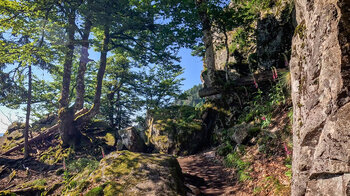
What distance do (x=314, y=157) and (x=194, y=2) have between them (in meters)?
10.0

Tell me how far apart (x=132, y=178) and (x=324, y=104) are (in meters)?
4.20

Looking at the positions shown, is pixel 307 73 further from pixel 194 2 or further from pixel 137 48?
pixel 137 48

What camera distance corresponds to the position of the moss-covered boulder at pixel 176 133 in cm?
1001

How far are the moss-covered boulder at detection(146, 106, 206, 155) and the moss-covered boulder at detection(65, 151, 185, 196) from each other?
4.77 metres

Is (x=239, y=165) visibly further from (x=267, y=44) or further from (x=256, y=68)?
(x=267, y=44)

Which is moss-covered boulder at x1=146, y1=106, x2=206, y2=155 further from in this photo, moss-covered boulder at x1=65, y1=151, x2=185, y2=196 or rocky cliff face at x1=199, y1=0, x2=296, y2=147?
moss-covered boulder at x1=65, y1=151, x2=185, y2=196

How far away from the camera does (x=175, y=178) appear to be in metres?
4.55

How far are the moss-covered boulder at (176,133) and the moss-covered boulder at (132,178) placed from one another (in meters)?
4.77

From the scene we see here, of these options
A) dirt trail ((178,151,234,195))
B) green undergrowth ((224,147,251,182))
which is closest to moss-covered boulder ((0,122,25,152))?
dirt trail ((178,151,234,195))

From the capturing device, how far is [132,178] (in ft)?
14.1

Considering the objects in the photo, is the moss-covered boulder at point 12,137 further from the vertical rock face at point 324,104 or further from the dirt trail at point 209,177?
the vertical rock face at point 324,104

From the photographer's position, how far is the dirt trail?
4.83m

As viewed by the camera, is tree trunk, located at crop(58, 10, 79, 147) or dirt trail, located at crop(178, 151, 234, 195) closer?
dirt trail, located at crop(178, 151, 234, 195)

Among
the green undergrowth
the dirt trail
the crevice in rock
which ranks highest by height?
the crevice in rock
